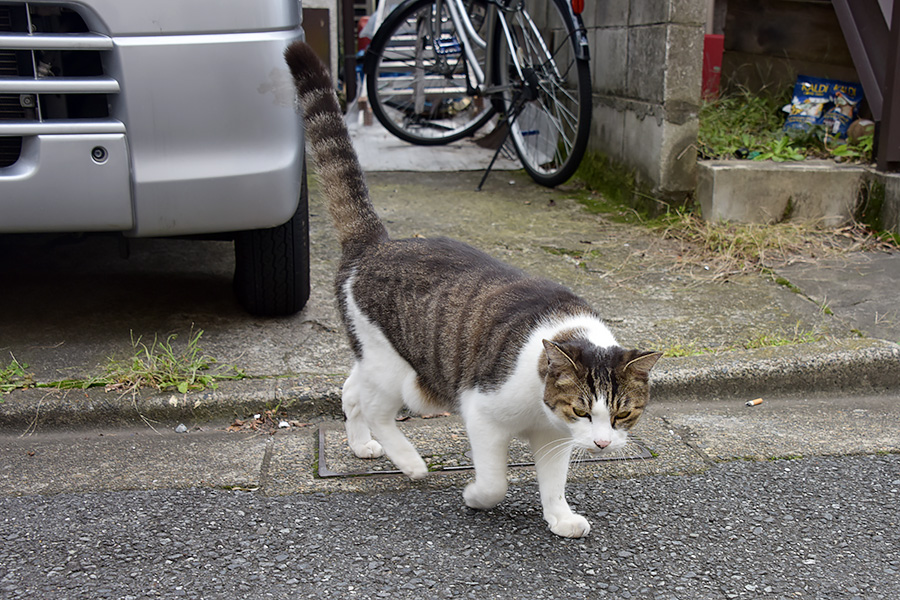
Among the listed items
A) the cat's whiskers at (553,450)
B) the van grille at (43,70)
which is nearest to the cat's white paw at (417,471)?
the cat's whiskers at (553,450)

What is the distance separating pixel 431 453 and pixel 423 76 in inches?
190

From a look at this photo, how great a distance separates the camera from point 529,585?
1.92m

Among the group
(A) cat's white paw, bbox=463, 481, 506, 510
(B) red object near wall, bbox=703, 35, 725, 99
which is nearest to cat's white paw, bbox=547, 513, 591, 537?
(A) cat's white paw, bbox=463, 481, 506, 510

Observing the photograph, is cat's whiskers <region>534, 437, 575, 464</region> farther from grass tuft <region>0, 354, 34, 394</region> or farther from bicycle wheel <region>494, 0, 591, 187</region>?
bicycle wheel <region>494, 0, 591, 187</region>

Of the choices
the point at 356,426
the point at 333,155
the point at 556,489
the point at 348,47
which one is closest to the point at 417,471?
the point at 356,426

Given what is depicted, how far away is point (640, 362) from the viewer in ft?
6.56

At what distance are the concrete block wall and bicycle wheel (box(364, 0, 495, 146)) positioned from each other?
1253 mm

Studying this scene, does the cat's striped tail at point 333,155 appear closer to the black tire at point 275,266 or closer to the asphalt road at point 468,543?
the black tire at point 275,266

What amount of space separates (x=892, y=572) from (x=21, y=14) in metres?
2.73

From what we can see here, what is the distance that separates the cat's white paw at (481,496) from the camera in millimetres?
2135

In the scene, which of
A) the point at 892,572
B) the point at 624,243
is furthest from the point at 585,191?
the point at 892,572

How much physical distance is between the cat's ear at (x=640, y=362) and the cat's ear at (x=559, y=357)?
14cm

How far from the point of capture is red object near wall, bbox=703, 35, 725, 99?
5566 millimetres

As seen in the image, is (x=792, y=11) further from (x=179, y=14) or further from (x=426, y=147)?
(x=179, y=14)
